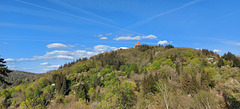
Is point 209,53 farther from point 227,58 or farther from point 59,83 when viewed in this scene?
point 59,83

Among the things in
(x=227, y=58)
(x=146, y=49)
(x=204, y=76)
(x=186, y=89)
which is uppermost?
(x=146, y=49)

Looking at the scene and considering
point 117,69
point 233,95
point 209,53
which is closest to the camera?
point 233,95

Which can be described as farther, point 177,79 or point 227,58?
point 227,58

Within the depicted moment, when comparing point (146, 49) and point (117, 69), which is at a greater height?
point (146, 49)

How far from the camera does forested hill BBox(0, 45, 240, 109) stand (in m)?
23.9

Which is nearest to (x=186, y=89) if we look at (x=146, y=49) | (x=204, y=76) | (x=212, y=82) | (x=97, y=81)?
(x=204, y=76)

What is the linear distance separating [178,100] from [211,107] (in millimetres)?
7342

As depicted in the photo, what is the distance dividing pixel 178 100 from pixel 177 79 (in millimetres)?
36001

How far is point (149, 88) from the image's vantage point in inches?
2160

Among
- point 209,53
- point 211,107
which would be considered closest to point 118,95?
point 211,107

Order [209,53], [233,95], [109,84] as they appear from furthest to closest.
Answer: [209,53]
[233,95]
[109,84]

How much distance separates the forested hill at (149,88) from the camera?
78.3ft

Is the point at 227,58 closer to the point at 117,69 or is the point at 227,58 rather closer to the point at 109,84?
the point at 117,69

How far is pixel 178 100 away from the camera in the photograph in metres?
32.6
